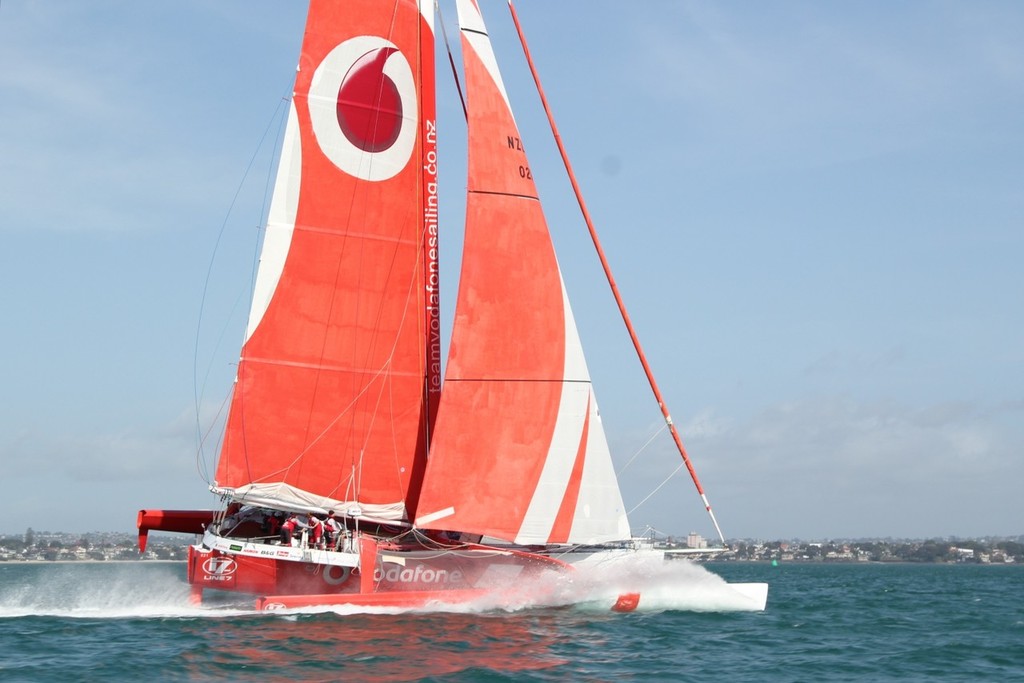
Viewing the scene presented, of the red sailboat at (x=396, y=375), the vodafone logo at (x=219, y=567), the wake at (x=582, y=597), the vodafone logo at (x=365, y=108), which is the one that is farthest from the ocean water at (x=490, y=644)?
the vodafone logo at (x=365, y=108)

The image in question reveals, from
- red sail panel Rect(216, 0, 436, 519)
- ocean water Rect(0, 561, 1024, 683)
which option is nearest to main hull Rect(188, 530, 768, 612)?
ocean water Rect(0, 561, 1024, 683)

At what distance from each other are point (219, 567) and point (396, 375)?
587 centimetres

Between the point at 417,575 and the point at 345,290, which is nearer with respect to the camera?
the point at 417,575

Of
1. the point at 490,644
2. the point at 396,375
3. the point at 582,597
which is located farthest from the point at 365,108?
the point at 490,644

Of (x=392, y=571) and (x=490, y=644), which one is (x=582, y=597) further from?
(x=490, y=644)

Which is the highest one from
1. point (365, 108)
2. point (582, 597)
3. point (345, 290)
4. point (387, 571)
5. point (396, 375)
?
point (365, 108)

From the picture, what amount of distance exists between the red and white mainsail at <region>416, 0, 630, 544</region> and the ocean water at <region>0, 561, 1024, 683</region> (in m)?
2.03

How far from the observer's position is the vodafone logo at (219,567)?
2388cm

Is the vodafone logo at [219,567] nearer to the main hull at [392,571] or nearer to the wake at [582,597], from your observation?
the main hull at [392,571]

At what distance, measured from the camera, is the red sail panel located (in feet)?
84.4

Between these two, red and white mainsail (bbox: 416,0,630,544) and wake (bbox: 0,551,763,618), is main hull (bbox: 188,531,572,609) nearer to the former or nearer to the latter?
wake (bbox: 0,551,763,618)

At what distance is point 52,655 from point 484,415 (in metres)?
9.65

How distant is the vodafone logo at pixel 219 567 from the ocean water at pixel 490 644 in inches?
30.6

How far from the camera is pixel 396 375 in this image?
26750mm
